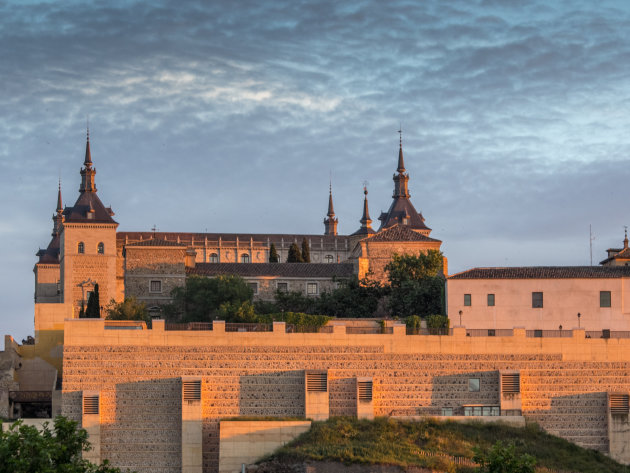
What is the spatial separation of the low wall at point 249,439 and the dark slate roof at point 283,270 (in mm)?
36540

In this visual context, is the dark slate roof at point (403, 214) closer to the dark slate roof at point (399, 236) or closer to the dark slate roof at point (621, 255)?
the dark slate roof at point (399, 236)

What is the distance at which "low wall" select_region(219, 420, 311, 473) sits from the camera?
5078 centimetres

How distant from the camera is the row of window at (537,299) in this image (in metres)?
63.4

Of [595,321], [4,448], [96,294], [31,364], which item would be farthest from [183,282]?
[4,448]

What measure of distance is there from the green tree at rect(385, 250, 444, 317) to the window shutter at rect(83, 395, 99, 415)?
21.7m

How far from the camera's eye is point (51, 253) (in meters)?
96.1

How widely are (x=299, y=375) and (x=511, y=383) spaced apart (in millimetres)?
8628

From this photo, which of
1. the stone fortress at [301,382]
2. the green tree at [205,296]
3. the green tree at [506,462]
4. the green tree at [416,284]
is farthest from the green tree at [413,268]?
the green tree at [506,462]

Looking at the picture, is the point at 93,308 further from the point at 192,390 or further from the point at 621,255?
the point at 621,255

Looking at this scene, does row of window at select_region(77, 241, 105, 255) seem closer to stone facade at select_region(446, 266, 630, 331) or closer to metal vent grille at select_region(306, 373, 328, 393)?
stone facade at select_region(446, 266, 630, 331)

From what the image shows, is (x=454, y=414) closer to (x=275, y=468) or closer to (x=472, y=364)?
(x=472, y=364)

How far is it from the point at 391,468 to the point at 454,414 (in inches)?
256

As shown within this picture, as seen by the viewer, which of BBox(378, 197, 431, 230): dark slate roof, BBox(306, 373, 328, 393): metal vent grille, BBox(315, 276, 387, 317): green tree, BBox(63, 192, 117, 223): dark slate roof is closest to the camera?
BBox(306, 373, 328, 393): metal vent grille

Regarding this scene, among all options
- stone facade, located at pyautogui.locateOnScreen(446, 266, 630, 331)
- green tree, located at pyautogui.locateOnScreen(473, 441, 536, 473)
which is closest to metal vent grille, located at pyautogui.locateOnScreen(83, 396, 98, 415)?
green tree, located at pyautogui.locateOnScreen(473, 441, 536, 473)
